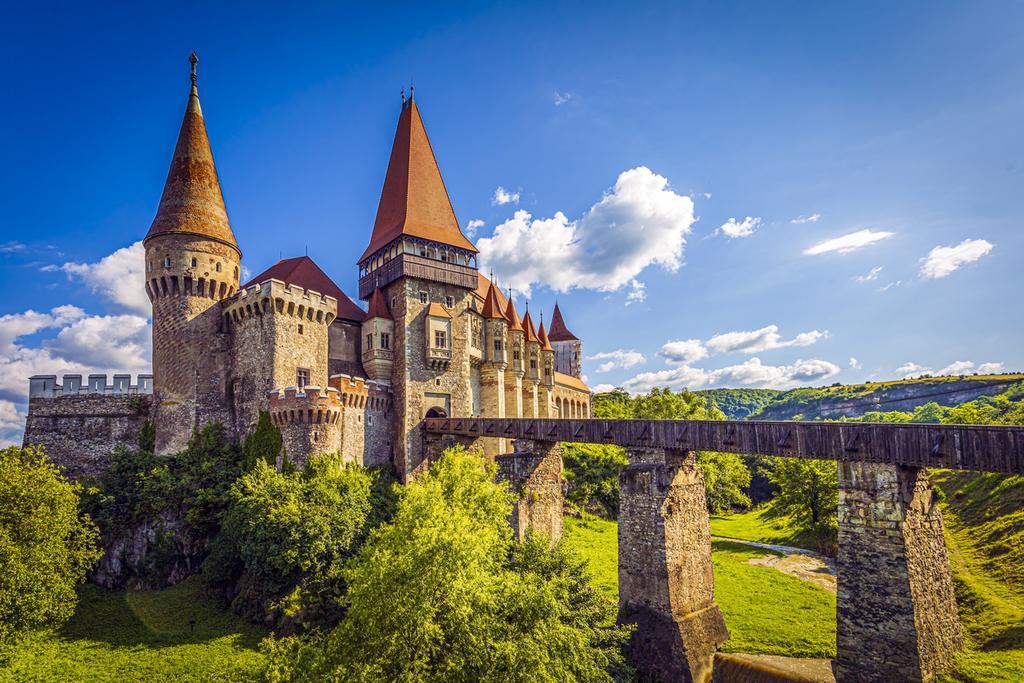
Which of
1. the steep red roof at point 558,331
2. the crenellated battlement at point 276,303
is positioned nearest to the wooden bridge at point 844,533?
the crenellated battlement at point 276,303

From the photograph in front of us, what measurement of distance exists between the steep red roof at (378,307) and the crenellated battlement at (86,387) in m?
12.5

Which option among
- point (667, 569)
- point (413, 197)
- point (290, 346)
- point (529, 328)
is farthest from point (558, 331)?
point (667, 569)

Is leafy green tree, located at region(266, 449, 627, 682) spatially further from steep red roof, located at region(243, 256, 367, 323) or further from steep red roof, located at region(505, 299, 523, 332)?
steep red roof, located at region(505, 299, 523, 332)

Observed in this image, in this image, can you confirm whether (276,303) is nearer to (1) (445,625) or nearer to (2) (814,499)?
(1) (445,625)

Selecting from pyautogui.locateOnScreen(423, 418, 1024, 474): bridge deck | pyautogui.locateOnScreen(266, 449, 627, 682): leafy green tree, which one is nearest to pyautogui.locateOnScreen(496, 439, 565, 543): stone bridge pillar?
pyautogui.locateOnScreen(423, 418, 1024, 474): bridge deck

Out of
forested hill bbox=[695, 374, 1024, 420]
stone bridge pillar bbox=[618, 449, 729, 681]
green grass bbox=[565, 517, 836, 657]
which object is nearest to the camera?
stone bridge pillar bbox=[618, 449, 729, 681]

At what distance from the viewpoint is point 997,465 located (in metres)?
12.2

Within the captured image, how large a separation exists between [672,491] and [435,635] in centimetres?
1001

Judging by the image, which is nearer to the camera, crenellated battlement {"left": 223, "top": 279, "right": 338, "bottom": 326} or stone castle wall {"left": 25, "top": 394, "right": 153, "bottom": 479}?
stone castle wall {"left": 25, "top": 394, "right": 153, "bottom": 479}

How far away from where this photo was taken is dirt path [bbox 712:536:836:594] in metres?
24.8

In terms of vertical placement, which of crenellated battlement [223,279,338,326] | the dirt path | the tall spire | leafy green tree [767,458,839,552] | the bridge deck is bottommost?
the dirt path

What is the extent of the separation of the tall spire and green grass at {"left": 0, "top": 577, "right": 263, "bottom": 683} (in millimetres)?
17838

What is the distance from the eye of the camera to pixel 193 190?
2947 centimetres

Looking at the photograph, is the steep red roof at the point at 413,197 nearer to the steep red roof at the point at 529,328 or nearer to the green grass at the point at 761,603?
the steep red roof at the point at 529,328
